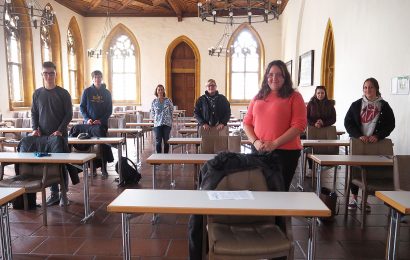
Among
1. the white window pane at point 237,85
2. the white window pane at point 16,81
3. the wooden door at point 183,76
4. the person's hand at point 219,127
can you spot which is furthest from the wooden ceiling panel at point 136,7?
the person's hand at point 219,127

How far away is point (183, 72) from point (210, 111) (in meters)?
9.30

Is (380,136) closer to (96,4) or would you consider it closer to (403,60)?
(403,60)

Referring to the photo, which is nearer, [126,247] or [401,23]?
[126,247]

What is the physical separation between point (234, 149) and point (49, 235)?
1993mm

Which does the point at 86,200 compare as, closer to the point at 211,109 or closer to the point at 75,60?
the point at 211,109

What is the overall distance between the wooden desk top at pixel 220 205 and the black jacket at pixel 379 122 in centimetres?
214

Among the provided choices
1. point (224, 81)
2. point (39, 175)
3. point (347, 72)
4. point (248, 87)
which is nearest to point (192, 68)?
point (224, 81)

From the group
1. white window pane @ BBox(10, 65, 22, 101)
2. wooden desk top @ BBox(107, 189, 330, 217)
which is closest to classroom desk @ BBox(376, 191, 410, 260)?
wooden desk top @ BBox(107, 189, 330, 217)

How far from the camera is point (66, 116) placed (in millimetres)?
4098

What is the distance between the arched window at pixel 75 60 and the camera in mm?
12955

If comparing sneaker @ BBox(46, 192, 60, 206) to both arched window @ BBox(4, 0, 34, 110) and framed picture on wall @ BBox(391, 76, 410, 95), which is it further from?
arched window @ BBox(4, 0, 34, 110)

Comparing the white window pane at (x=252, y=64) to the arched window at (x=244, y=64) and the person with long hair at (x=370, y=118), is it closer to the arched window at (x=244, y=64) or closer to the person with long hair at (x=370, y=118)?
the arched window at (x=244, y=64)

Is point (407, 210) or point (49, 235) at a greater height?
point (407, 210)

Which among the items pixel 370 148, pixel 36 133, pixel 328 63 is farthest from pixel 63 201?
pixel 328 63
